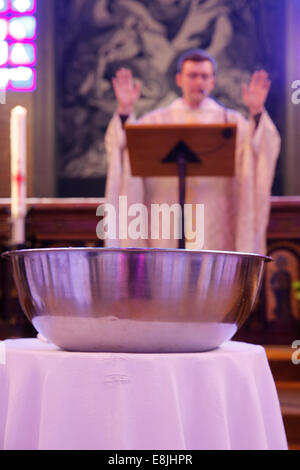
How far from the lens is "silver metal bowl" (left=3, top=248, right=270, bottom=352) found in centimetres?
122

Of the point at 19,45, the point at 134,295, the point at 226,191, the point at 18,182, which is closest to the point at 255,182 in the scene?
the point at 226,191

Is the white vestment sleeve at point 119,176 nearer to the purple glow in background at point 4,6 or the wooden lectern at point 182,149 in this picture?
the wooden lectern at point 182,149

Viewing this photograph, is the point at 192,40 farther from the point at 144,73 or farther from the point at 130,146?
the point at 130,146

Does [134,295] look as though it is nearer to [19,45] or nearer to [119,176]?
[119,176]

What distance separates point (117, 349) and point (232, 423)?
26 centimetres

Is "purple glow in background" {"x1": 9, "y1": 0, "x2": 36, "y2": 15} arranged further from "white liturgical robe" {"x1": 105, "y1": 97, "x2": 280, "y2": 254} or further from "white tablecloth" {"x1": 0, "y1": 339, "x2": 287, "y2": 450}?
"white tablecloth" {"x1": 0, "y1": 339, "x2": 287, "y2": 450}

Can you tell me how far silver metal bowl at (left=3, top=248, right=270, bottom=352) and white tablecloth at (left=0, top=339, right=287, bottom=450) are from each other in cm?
5

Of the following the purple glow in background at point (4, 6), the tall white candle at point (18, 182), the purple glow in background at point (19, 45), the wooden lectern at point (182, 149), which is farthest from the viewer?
the purple glow in background at point (4, 6)

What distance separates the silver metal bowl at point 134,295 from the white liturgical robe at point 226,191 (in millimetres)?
2502

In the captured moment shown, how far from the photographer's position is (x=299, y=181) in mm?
6781

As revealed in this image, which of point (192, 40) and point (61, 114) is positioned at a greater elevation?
point (192, 40)

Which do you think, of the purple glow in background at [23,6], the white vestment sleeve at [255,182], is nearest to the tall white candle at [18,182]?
the white vestment sleeve at [255,182]

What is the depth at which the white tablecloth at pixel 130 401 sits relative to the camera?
1.15 m

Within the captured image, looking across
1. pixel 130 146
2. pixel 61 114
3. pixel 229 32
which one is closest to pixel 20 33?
pixel 61 114
